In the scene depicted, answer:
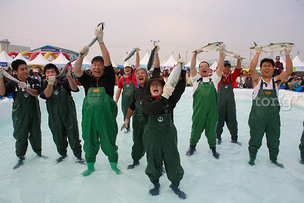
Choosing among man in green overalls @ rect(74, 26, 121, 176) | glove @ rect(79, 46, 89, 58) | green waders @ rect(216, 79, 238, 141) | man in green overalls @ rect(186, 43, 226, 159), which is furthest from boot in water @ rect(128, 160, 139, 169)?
green waders @ rect(216, 79, 238, 141)

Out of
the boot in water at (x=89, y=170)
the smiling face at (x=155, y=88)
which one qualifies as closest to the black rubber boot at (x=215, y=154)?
the smiling face at (x=155, y=88)

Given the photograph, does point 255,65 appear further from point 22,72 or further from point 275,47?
point 22,72

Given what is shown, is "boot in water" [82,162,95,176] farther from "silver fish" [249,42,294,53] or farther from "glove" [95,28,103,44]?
"silver fish" [249,42,294,53]

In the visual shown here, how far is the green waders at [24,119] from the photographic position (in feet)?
10.2

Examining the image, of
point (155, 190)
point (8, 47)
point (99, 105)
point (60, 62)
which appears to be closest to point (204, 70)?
point (99, 105)

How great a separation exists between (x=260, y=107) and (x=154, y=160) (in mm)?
1995

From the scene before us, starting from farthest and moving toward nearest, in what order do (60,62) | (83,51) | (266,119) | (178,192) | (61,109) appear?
(60,62) → (61,109) → (266,119) → (83,51) → (178,192)

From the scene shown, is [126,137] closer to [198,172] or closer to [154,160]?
[198,172]

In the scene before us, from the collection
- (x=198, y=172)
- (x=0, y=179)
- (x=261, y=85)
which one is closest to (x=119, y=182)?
(x=198, y=172)

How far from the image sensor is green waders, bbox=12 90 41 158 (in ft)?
10.2

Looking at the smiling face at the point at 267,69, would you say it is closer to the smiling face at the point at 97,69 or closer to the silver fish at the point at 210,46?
the silver fish at the point at 210,46

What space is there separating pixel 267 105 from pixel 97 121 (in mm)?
2646

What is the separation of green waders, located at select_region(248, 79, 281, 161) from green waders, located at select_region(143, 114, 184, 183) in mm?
1618

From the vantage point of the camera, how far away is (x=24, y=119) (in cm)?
312
